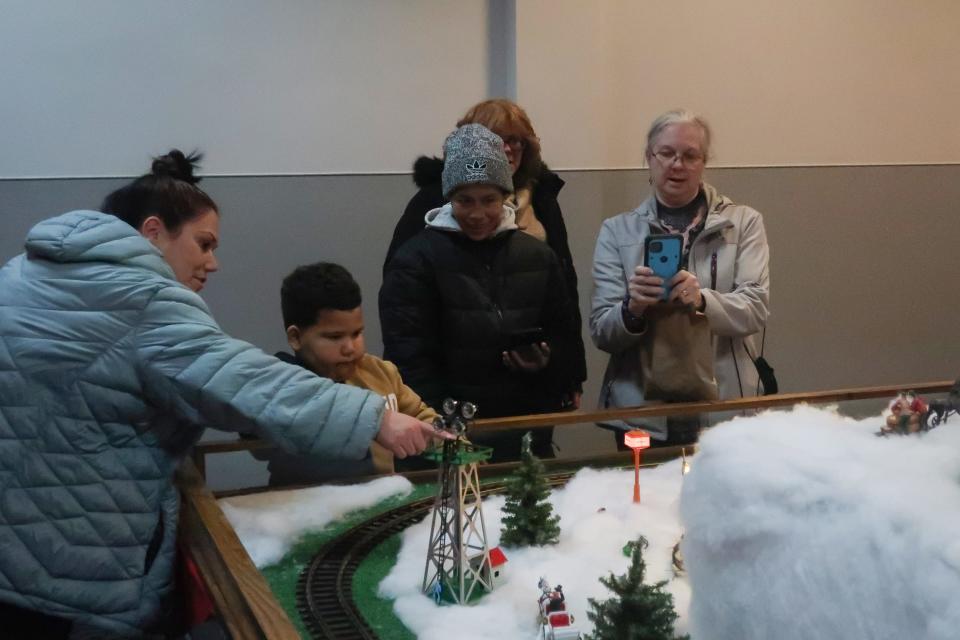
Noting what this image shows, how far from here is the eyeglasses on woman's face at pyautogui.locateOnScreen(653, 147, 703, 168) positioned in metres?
3.13

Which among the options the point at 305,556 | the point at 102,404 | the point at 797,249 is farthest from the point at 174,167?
the point at 797,249

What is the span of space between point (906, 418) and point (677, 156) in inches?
69.2

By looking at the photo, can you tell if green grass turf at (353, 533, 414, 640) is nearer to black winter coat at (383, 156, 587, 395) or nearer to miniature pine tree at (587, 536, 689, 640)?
miniature pine tree at (587, 536, 689, 640)

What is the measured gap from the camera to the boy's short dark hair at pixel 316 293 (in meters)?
2.67

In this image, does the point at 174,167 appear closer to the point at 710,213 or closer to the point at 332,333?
the point at 332,333

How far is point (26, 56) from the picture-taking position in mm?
4203

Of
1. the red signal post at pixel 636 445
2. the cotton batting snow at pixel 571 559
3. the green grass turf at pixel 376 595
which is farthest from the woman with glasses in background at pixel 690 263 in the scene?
the green grass turf at pixel 376 595

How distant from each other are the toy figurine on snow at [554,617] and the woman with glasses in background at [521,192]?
1.48 meters

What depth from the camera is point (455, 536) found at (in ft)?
6.29

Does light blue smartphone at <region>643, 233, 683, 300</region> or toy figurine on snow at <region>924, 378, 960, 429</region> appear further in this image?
light blue smartphone at <region>643, 233, 683, 300</region>

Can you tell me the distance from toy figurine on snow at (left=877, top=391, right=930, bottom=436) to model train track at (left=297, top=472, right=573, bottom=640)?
2.98 ft

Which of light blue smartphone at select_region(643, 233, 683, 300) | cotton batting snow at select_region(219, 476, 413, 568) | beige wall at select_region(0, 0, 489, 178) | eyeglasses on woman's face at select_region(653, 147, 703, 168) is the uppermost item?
beige wall at select_region(0, 0, 489, 178)

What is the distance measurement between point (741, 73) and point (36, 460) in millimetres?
4400

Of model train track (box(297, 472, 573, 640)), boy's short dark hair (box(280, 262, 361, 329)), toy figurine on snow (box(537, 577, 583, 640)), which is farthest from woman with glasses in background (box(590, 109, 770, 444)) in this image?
toy figurine on snow (box(537, 577, 583, 640))
